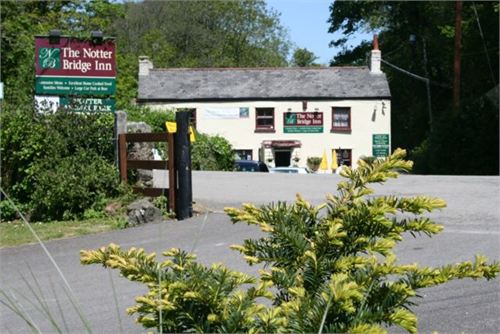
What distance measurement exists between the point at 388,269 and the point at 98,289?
5524mm

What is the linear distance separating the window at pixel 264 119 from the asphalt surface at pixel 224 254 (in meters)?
29.1

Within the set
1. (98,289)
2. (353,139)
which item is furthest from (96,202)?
(353,139)

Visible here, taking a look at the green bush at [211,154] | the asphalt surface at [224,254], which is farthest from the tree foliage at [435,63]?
the asphalt surface at [224,254]

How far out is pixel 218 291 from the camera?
221 cm

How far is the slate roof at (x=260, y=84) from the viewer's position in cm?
4569

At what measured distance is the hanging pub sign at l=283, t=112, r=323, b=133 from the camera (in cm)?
4650

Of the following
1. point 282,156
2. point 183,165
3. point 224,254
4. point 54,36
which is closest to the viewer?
point 224,254

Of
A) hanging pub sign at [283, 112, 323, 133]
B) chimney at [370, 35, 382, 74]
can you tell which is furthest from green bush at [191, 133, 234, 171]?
chimney at [370, 35, 382, 74]

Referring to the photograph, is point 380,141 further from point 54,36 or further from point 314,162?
point 54,36

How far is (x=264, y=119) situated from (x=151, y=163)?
34.3 meters

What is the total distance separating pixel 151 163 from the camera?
12.5m

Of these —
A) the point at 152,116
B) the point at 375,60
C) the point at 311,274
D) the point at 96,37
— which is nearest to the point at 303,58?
the point at 375,60

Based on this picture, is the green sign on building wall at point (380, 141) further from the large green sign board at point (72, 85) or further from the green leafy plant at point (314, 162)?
the large green sign board at point (72, 85)

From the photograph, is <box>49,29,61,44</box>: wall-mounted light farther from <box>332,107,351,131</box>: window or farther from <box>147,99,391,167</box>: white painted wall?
<box>332,107,351,131</box>: window
